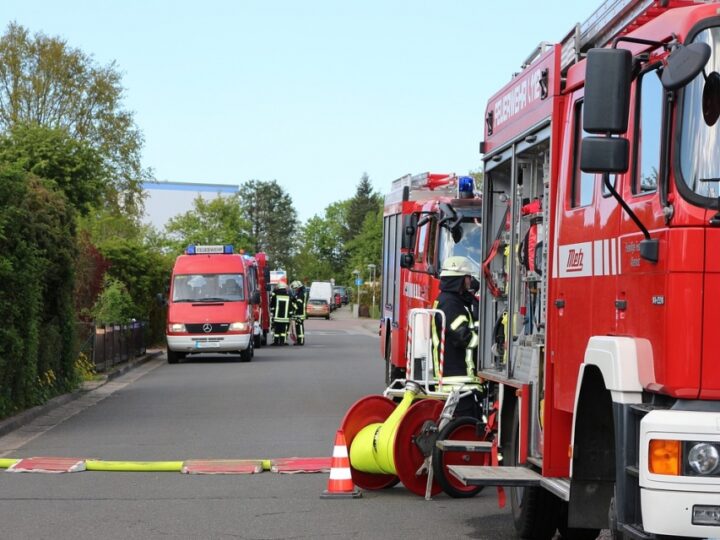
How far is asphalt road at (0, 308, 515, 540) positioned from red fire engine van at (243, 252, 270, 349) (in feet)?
35.0

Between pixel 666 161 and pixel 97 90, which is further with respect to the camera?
pixel 97 90

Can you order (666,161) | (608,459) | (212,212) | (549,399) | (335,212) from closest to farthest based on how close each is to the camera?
(666,161) → (608,459) → (549,399) → (212,212) → (335,212)

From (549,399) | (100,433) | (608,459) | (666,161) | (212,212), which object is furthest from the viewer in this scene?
(212,212)

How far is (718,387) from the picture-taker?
605cm

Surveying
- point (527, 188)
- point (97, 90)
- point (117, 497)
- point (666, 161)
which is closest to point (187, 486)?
point (117, 497)

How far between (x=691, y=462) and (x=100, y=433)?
38.8 feet

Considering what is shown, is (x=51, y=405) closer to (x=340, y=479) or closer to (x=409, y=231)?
(x=409, y=231)

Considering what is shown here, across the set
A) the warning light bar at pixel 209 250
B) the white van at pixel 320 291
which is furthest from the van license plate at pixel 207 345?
the white van at pixel 320 291

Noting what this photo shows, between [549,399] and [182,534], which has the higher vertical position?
[549,399]

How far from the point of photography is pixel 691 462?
5.91 m

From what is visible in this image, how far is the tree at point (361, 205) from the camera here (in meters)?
158

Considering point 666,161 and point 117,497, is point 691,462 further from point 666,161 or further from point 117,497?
point 117,497

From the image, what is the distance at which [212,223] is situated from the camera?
100312mm

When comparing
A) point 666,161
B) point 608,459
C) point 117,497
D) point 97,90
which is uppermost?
point 97,90
